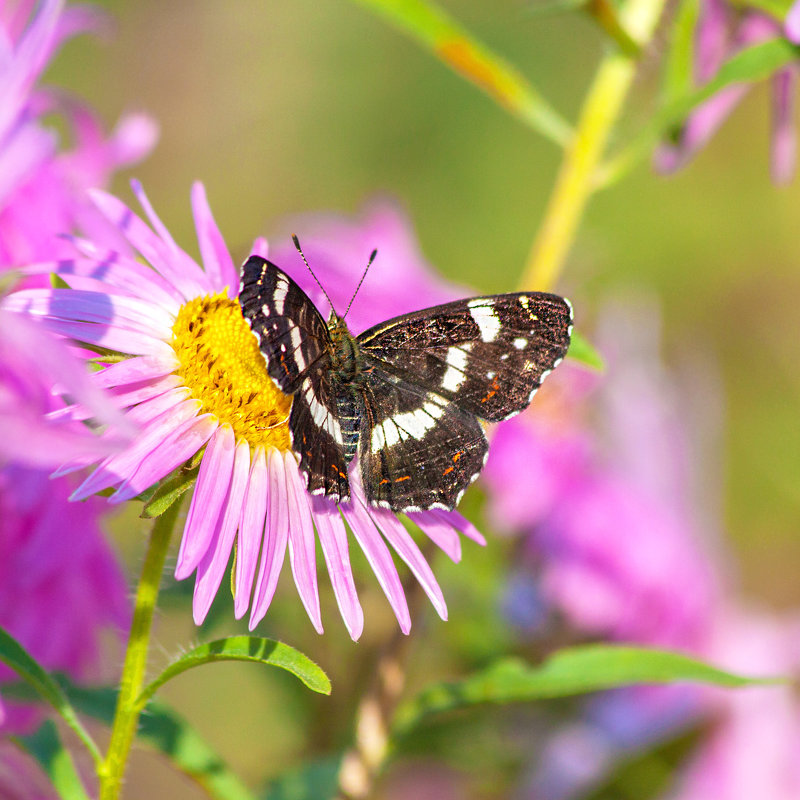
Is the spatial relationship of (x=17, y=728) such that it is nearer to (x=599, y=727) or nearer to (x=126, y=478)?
(x=126, y=478)

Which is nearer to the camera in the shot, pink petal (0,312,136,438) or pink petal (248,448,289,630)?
pink petal (0,312,136,438)

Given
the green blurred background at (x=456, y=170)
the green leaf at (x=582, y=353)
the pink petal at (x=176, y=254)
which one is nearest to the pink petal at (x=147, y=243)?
the pink petal at (x=176, y=254)

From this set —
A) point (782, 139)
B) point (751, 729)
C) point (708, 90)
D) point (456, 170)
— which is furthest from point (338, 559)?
point (456, 170)

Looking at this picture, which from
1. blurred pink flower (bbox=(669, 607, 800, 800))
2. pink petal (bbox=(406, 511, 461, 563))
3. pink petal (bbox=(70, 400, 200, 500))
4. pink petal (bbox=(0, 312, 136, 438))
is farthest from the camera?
blurred pink flower (bbox=(669, 607, 800, 800))

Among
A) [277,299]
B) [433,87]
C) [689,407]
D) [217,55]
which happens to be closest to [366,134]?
[433,87]

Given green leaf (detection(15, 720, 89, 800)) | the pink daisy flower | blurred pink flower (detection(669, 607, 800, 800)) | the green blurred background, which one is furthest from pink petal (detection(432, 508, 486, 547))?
the green blurred background

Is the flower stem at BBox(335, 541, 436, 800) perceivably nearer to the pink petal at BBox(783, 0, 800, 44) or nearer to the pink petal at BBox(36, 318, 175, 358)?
the pink petal at BBox(36, 318, 175, 358)

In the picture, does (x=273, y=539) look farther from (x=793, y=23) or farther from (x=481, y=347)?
(x=793, y=23)
